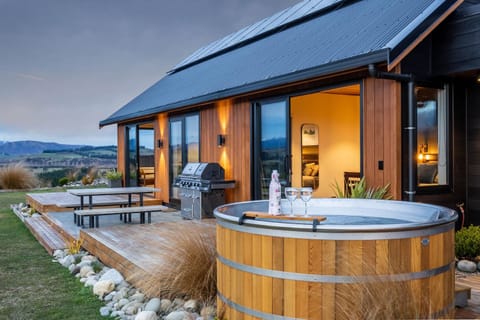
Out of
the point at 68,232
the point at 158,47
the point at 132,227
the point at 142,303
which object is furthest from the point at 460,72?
the point at 158,47

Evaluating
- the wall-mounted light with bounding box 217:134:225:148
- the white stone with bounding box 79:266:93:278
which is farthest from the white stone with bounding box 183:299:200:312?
the wall-mounted light with bounding box 217:134:225:148

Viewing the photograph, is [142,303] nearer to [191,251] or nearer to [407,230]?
[191,251]

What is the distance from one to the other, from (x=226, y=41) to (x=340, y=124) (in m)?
4.21

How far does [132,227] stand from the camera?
21.7 feet

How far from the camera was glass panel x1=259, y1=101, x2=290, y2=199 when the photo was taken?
6957 millimetres

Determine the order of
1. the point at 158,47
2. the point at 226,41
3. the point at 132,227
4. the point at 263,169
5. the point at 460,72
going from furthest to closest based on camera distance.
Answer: the point at 158,47, the point at 226,41, the point at 263,169, the point at 132,227, the point at 460,72

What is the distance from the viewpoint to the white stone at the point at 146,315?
3340 mm

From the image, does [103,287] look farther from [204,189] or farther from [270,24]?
[270,24]

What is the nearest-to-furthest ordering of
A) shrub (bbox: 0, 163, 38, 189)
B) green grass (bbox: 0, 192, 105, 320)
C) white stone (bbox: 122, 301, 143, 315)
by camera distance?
white stone (bbox: 122, 301, 143, 315) < green grass (bbox: 0, 192, 105, 320) < shrub (bbox: 0, 163, 38, 189)

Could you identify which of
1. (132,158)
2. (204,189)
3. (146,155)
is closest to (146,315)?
(204,189)

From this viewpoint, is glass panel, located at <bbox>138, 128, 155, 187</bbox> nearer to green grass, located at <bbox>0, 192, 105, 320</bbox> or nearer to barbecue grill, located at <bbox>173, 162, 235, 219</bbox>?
barbecue grill, located at <bbox>173, 162, 235, 219</bbox>

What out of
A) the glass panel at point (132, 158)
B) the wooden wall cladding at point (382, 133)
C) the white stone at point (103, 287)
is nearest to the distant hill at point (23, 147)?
the glass panel at point (132, 158)

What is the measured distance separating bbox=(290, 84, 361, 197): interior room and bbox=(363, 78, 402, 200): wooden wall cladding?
4.57 metres

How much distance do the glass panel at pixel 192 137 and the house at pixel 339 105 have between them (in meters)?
0.02
